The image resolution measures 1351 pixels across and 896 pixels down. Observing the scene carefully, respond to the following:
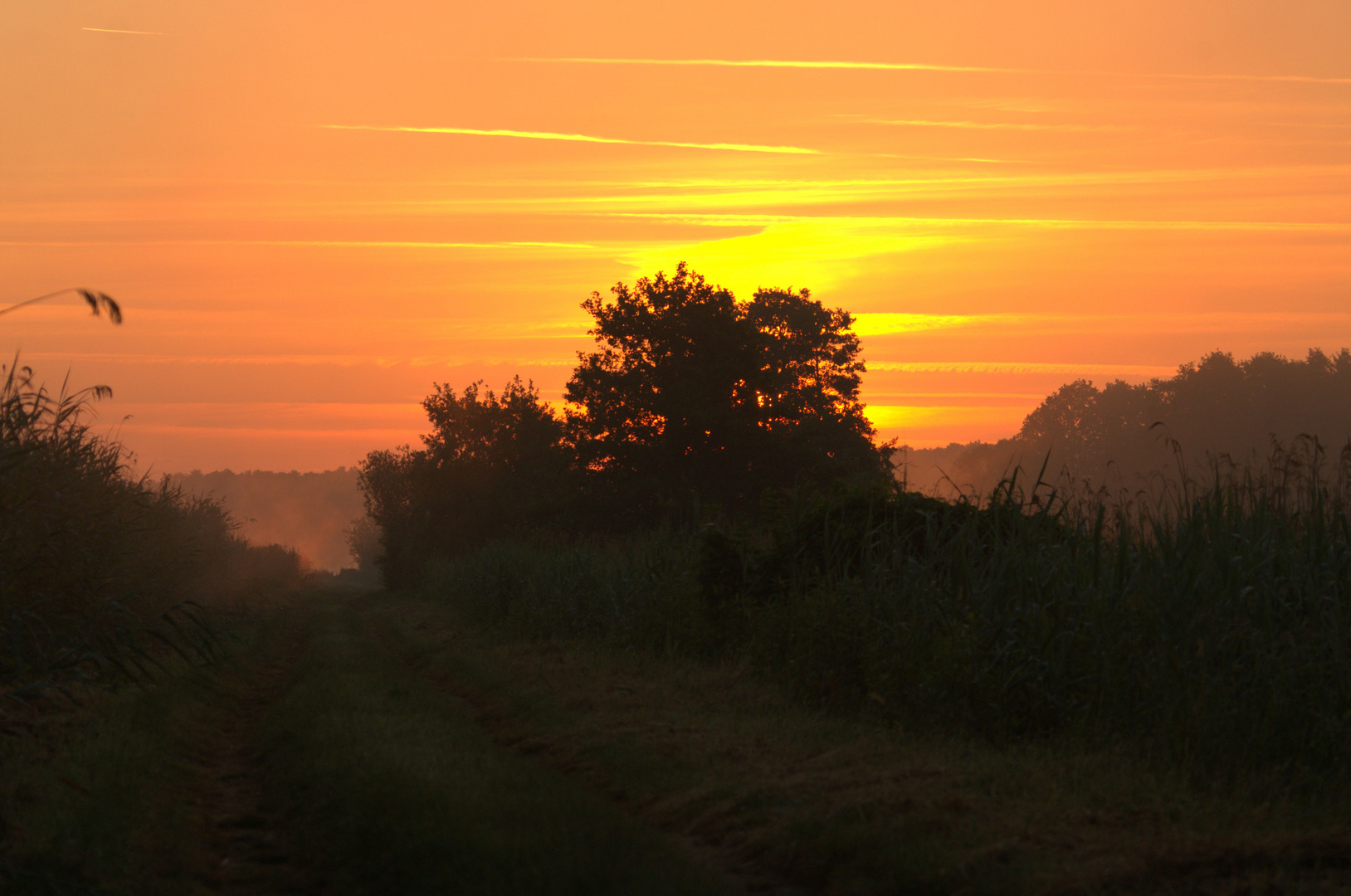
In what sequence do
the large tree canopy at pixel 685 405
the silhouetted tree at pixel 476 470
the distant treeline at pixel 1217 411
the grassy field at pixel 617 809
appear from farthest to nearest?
1. the distant treeline at pixel 1217 411
2. the silhouetted tree at pixel 476 470
3. the large tree canopy at pixel 685 405
4. the grassy field at pixel 617 809

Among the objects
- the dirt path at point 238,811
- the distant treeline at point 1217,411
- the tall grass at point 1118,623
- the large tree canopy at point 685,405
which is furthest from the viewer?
the distant treeline at point 1217,411

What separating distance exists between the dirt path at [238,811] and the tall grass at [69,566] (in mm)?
1061

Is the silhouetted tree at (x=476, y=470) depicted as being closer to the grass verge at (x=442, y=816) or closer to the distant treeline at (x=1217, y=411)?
the distant treeline at (x=1217, y=411)

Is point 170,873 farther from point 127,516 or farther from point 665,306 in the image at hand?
point 665,306

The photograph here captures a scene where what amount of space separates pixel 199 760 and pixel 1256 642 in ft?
31.5

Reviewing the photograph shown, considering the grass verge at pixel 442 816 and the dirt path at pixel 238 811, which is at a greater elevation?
the grass verge at pixel 442 816

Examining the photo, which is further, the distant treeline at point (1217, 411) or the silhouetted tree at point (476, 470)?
the distant treeline at point (1217, 411)

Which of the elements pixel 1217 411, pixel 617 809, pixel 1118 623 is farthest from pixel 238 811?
pixel 1217 411

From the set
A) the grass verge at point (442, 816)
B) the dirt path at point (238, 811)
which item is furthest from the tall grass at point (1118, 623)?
the dirt path at point (238, 811)

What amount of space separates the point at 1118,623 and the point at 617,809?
4579 mm

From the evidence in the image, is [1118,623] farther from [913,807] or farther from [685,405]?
[685,405]

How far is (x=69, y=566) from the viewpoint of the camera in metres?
13.1

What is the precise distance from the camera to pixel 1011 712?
930 cm

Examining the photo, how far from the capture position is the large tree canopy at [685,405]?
38.9m
